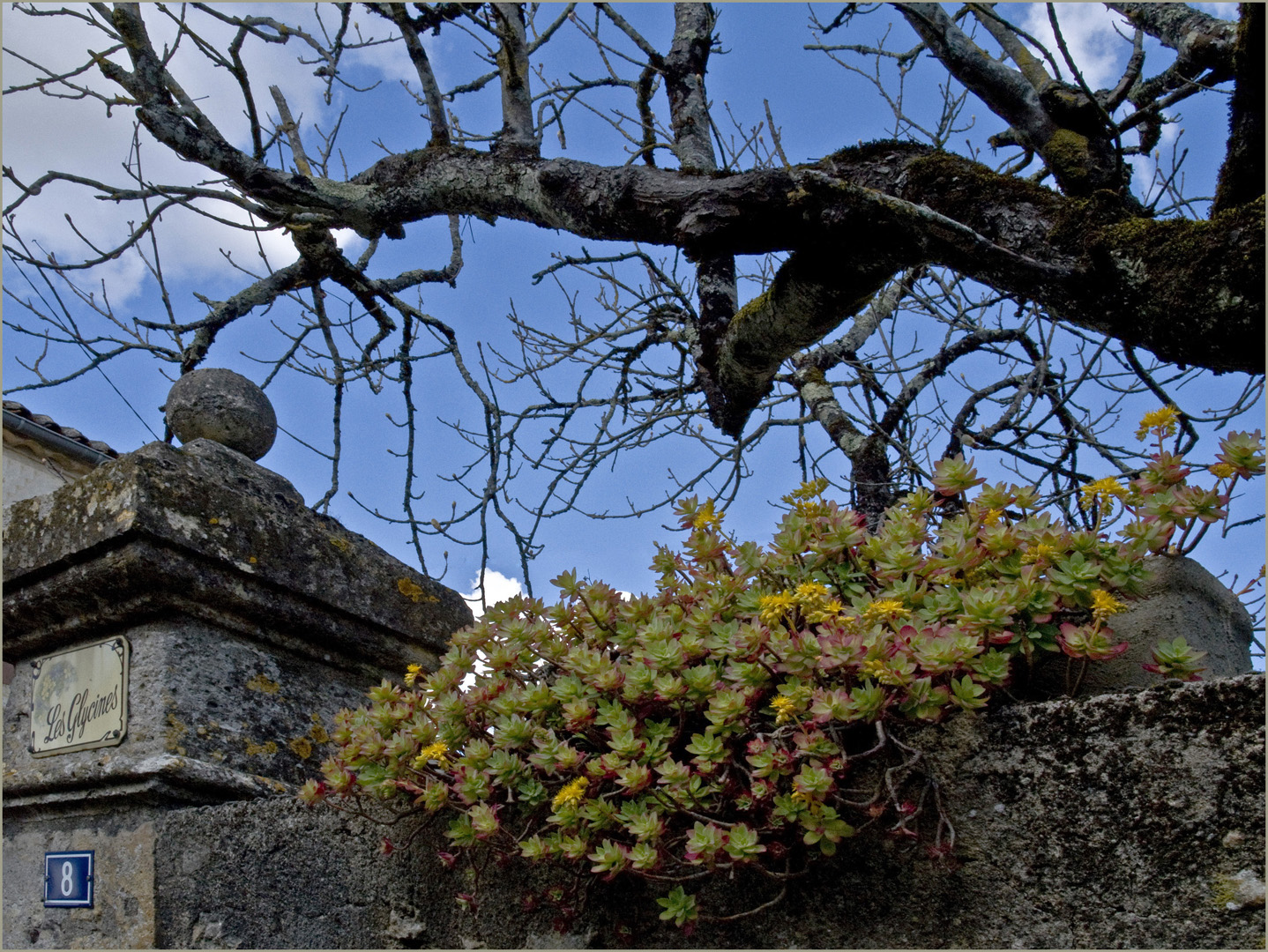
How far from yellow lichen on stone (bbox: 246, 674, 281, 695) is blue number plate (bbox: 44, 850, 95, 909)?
0.53 m

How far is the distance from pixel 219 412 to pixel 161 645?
75 cm

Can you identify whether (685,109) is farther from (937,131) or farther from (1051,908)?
(1051,908)

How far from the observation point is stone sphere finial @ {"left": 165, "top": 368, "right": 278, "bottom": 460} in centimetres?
267

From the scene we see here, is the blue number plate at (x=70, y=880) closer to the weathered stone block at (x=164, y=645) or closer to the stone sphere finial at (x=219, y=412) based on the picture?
the weathered stone block at (x=164, y=645)

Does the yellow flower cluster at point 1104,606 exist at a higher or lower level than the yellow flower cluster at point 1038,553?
lower

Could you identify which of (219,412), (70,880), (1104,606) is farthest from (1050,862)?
(219,412)

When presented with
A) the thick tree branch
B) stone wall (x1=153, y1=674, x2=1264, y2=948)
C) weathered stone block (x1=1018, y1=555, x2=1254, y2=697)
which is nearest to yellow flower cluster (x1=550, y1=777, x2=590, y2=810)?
stone wall (x1=153, y1=674, x2=1264, y2=948)

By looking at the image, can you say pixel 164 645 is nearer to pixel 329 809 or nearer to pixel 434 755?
pixel 329 809

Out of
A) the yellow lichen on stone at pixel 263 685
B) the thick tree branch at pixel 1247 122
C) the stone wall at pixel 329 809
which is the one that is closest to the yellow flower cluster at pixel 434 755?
the stone wall at pixel 329 809

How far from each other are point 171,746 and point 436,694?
0.80 metres

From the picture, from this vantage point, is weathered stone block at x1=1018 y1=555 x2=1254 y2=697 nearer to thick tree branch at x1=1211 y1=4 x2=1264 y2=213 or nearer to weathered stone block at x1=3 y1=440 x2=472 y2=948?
thick tree branch at x1=1211 y1=4 x2=1264 y2=213

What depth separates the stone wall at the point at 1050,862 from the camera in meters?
1.12

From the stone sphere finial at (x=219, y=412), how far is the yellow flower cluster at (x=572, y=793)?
1.77 m

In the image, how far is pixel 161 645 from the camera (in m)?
2.24
